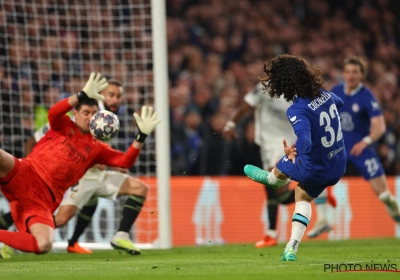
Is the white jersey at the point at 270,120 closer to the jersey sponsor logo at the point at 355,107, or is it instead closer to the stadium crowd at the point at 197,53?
the jersey sponsor logo at the point at 355,107

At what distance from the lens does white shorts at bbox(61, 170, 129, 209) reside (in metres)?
Result: 9.07

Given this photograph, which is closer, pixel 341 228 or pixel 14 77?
pixel 14 77

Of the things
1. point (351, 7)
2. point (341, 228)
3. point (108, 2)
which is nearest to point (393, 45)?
point (351, 7)

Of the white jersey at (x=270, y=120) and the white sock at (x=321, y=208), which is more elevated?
the white jersey at (x=270, y=120)

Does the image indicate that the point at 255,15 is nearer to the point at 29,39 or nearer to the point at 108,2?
the point at 108,2

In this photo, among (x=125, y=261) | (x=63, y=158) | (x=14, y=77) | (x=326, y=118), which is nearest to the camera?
(x=326, y=118)

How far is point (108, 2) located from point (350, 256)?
558cm

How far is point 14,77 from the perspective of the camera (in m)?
10.6

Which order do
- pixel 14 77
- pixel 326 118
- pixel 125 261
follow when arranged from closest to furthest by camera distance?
1. pixel 326 118
2. pixel 125 261
3. pixel 14 77

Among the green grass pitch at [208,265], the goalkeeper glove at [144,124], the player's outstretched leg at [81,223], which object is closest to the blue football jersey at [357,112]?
the green grass pitch at [208,265]

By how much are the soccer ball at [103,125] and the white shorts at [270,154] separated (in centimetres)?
279

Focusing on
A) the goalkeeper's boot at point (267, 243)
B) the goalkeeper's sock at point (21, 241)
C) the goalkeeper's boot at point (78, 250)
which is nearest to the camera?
the goalkeeper's sock at point (21, 241)

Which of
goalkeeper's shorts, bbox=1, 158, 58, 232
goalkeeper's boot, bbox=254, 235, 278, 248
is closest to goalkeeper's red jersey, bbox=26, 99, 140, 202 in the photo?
goalkeeper's shorts, bbox=1, 158, 58, 232

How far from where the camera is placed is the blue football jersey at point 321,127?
6.74 metres
